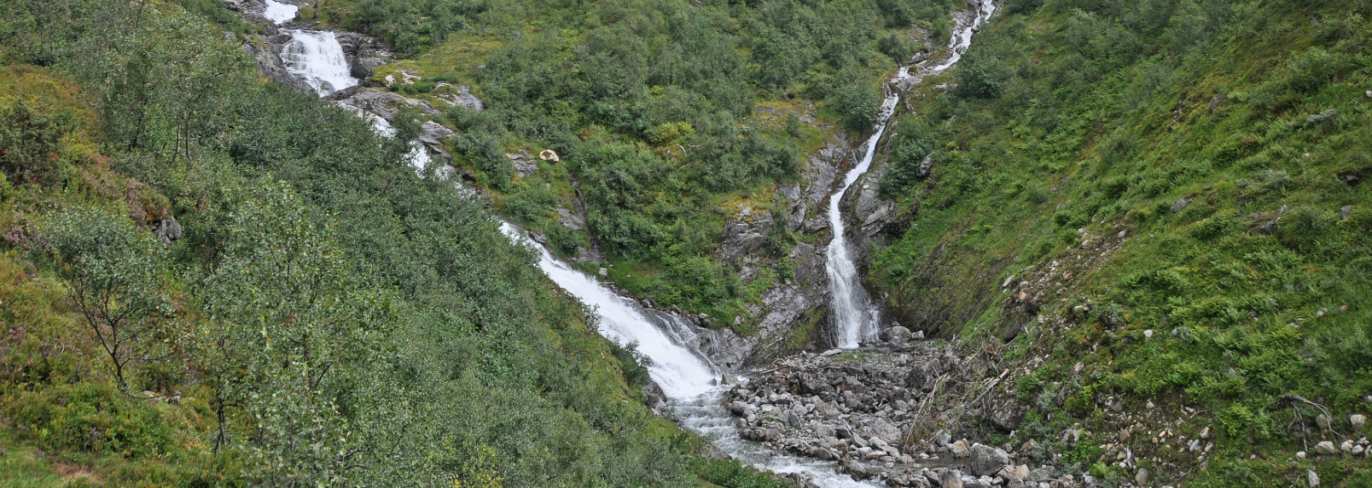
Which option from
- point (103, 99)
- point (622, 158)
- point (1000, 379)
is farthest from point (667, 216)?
point (103, 99)

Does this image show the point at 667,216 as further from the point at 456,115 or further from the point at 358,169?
the point at 358,169

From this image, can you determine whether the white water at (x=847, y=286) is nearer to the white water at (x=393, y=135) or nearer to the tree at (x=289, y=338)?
the white water at (x=393, y=135)

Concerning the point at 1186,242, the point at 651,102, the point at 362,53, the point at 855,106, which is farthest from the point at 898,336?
the point at 362,53

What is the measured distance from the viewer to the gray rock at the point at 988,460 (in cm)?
2092

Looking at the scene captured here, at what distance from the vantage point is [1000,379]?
79.7 feet

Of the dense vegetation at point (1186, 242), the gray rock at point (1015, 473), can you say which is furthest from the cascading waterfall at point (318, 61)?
the gray rock at point (1015, 473)

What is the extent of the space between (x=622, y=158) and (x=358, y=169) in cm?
1934

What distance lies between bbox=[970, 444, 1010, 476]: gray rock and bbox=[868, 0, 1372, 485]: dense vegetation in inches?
48.1

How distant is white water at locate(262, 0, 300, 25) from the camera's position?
63.8 meters

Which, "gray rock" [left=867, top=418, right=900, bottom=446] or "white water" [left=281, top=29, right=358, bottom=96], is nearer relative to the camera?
"gray rock" [left=867, top=418, right=900, bottom=446]

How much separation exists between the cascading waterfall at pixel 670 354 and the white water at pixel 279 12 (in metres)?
39.0

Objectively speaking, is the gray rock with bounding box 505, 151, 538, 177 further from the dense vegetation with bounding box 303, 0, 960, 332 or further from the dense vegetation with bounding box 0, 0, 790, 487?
the dense vegetation with bounding box 0, 0, 790, 487

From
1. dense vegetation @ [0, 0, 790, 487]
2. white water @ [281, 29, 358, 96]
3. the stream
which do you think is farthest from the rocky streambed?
white water @ [281, 29, 358, 96]

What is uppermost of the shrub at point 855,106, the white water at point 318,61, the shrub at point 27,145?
the shrub at point 27,145
